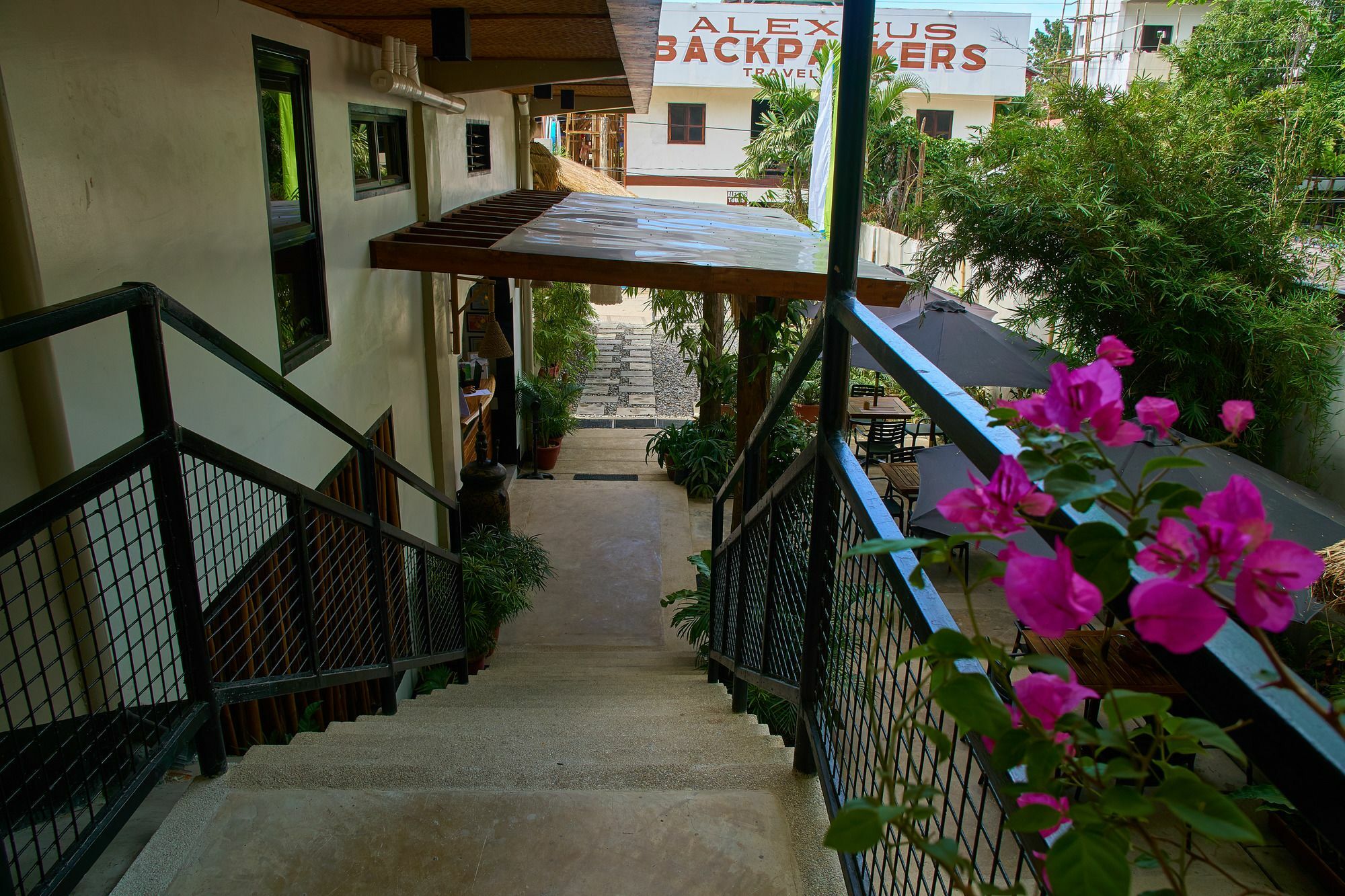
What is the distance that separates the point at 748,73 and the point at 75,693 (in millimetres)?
20540

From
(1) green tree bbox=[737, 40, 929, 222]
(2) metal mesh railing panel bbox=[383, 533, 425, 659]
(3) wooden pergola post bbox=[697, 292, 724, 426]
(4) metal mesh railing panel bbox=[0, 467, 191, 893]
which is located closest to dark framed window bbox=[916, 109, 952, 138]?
(1) green tree bbox=[737, 40, 929, 222]

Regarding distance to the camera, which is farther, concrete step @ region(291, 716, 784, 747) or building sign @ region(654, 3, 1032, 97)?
building sign @ region(654, 3, 1032, 97)

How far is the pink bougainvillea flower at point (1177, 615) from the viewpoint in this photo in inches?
21.3

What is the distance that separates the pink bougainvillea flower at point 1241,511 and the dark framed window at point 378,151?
16.2 feet

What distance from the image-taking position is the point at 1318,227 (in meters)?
8.17

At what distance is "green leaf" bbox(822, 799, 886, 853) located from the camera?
0.76 m

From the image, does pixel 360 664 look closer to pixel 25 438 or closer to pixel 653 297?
pixel 25 438

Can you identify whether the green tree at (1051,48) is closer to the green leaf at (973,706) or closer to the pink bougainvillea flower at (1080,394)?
the pink bougainvillea flower at (1080,394)

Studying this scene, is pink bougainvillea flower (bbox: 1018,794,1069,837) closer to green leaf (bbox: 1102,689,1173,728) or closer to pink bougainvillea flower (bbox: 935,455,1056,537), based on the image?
green leaf (bbox: 1102,689,1173,728)

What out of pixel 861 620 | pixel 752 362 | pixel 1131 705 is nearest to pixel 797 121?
pixel 752 362

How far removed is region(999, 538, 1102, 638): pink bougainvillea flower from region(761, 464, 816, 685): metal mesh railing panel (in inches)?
52.3

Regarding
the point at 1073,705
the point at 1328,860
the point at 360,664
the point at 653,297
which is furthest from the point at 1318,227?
the point at 1073,705

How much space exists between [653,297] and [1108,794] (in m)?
11.1

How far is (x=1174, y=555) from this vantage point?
56cm
